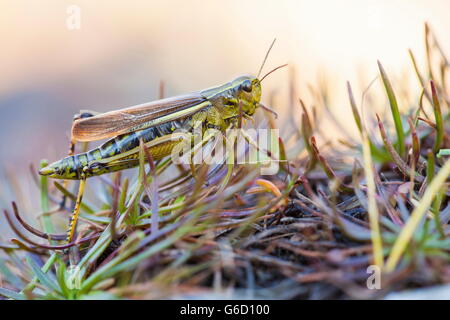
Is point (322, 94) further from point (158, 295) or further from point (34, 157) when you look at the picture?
point (34, 157)

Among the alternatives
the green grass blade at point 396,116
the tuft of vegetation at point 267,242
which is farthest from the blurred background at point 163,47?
the tuft of vegetation at point 267,242

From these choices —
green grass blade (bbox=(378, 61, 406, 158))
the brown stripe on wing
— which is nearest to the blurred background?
the brown stripe on wing

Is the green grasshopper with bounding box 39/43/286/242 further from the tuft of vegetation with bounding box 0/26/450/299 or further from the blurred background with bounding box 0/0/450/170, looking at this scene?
the blurred background with bounding box 0/0/450/170

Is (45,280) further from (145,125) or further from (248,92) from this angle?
(248,92)

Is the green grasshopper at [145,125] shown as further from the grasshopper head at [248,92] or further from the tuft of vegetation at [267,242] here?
the tuft of vegetation at [267,242]

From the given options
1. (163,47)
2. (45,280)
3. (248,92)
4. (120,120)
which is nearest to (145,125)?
(120,120)

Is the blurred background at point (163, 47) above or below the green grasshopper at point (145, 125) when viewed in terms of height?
above
